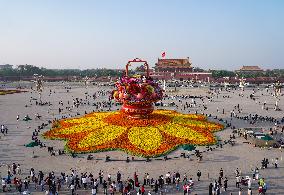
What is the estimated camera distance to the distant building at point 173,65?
144 metres

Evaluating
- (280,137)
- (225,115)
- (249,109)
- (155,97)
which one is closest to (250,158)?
(280,137)

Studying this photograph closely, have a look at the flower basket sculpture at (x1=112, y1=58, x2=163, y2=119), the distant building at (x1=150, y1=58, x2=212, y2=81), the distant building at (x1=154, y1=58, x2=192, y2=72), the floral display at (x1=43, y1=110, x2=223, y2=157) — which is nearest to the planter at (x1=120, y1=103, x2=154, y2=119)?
the flower basket sculpture at (x1=112, y1=58, x2=163, y2=119)

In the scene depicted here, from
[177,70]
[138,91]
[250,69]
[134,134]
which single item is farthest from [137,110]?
[250,69]

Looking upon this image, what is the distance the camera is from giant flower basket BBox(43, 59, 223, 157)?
32.4 metres

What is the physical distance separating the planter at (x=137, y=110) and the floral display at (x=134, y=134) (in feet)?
1.83

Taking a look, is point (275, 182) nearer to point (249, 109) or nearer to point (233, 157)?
point (233, 157)

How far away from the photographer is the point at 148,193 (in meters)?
22.1

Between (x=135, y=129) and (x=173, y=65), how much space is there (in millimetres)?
111093

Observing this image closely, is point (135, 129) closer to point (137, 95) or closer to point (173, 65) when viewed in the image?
point (137, 95)

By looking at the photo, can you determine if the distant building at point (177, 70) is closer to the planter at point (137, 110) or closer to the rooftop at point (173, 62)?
the rooftop at point (173, 62)

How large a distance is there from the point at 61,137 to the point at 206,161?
15.0m

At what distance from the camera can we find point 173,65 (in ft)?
476

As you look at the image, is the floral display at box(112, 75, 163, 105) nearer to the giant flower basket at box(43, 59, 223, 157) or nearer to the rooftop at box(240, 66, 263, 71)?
the giant flower basket at box(43, 59, 223, 157)

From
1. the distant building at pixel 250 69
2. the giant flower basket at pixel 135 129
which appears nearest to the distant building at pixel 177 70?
the distant building at pixel 250 69
